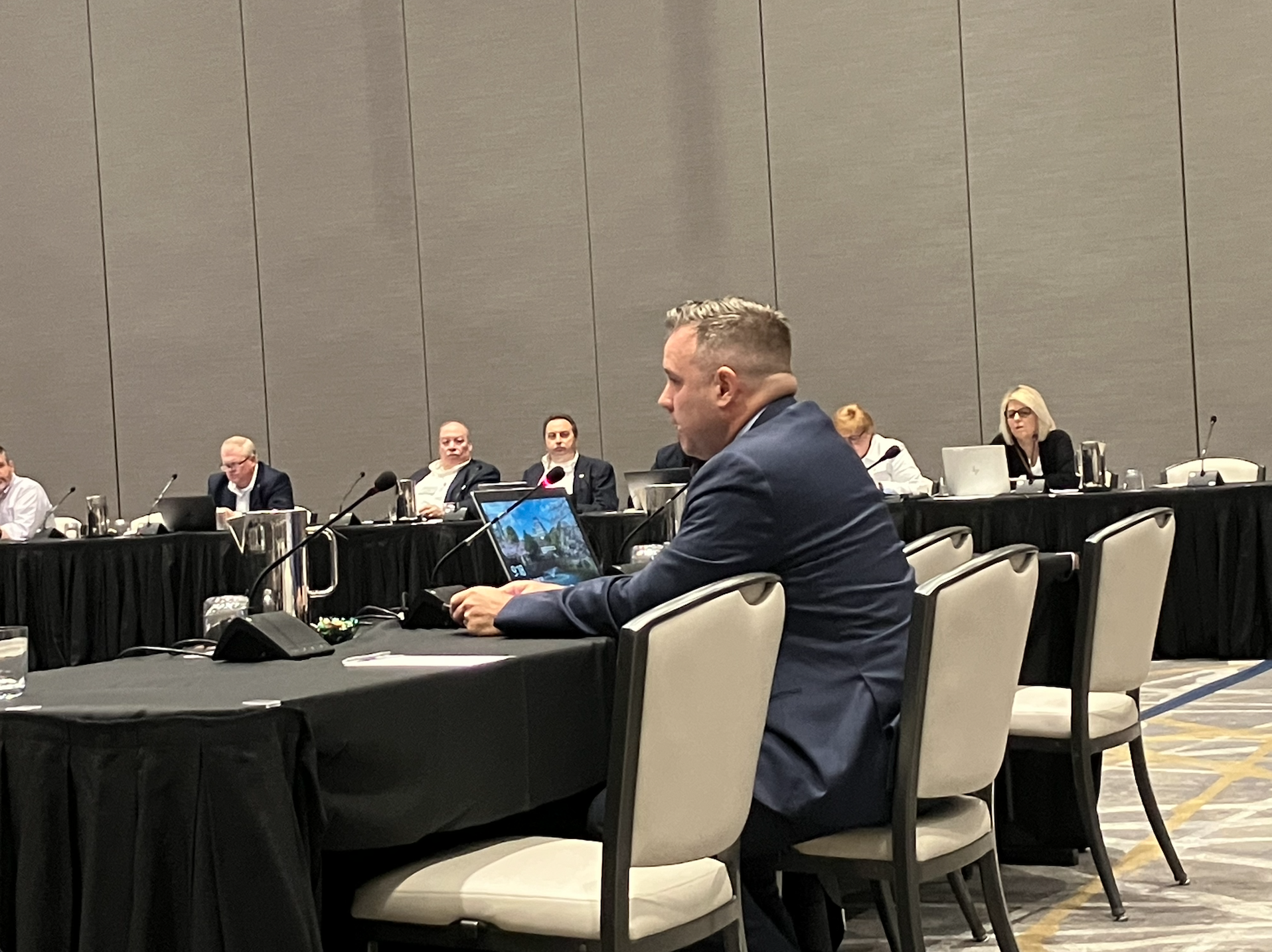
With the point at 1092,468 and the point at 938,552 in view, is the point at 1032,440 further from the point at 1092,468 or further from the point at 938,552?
the point at 938,552

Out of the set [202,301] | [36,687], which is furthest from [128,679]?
[202,301]

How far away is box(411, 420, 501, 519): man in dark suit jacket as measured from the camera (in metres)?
8.38

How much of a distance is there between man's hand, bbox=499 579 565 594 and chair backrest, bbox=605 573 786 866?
59 cm

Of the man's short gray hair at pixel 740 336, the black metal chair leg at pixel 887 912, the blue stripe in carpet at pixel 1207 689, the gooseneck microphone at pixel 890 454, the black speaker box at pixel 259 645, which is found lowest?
the blue stripe in carpet at pixel 1207 689

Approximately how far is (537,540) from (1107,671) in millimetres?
1225

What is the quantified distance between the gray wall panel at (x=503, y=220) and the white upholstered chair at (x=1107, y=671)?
6.93 metres

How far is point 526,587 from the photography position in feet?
8.87

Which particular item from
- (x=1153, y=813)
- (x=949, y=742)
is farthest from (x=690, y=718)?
(x=1153, y=813)

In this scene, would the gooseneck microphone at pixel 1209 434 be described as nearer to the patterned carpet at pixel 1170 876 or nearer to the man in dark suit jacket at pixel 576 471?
the man in dark suit jacket at pixel 576 471

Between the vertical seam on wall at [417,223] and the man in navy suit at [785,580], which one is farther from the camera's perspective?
the vertical seam on wall at [417,223]

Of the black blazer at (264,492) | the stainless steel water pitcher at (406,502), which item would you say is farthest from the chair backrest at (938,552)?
the black blazer at (264,492)

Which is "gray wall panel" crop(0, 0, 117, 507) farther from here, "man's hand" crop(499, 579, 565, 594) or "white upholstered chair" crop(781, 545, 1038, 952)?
"white upholstered chair" crop(781, 545, 1038, 952)

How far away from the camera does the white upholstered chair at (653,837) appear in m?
1.95

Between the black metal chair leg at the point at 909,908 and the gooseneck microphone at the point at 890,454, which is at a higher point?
the gooseneck microphone at the point at 890,454
